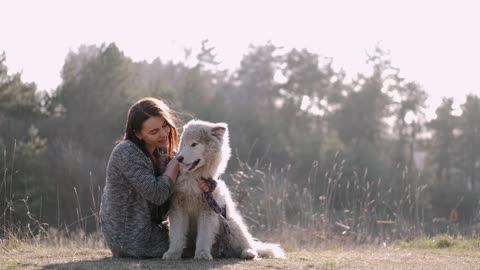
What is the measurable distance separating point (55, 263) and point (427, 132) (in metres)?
35.2

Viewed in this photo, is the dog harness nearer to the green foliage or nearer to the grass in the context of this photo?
the grass

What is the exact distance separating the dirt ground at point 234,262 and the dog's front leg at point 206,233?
0.18 meters

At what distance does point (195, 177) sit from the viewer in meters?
6.37

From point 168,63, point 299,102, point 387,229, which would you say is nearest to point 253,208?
point 387,229

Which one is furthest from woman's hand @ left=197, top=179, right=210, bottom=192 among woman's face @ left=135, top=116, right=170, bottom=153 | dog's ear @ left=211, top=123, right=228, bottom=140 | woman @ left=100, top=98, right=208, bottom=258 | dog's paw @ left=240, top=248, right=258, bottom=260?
dog's paw @ left=240, top=248, right=258, bottom=260

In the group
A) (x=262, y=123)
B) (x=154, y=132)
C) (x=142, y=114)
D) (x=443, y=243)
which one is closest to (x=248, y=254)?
(x=154, y=132)

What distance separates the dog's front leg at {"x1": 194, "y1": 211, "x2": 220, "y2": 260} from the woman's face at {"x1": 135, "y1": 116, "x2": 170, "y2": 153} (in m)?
0.85

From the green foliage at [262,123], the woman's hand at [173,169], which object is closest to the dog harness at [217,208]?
the woman's hand at [173,169]

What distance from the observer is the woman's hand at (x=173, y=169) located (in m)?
6.29

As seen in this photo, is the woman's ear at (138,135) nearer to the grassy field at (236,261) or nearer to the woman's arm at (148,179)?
the woman's arm at (148,179)

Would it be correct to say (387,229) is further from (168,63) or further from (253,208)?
(168,63)

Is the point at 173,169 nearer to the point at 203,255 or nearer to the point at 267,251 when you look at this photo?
the point at 203,255

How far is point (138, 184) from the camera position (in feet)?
20.5

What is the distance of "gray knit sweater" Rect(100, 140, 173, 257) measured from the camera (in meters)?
6.34
